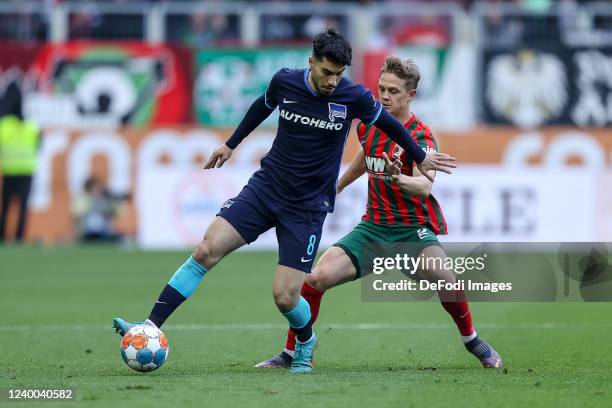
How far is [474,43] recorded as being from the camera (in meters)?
21.4

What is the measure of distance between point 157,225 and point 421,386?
509 inches

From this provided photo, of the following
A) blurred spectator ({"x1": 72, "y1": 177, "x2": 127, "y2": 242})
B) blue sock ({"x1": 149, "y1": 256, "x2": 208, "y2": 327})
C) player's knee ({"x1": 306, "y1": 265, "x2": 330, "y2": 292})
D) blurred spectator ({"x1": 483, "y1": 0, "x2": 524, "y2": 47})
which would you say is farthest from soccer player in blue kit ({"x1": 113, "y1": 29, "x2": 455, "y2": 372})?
blurred spectator ({"x1": 483, "y1": 0, "x2": 524, "y2": 47})

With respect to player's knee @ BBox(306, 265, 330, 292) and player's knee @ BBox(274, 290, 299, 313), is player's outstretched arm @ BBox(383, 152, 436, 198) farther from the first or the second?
player's knee @ BBox(274, 290, 299, 313)

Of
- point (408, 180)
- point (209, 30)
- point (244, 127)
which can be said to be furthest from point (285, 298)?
point (209, 30)

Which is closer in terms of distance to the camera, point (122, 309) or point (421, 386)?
point (421, 386)

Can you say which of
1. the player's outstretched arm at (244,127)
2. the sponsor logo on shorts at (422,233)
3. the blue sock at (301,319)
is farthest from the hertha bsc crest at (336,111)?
the blue sock at (301,319)

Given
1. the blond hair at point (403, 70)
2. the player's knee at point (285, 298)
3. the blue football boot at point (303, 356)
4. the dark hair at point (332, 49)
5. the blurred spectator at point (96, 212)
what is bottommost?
the blurred spectator at point (96, 212)

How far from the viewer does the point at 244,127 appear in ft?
26.5

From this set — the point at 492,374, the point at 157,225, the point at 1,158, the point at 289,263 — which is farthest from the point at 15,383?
the point at 1,158

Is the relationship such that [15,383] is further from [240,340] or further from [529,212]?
[529,212]

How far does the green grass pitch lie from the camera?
6.68 meters

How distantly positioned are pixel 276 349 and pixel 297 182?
1839mm

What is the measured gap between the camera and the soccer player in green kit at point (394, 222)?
815 centimetres

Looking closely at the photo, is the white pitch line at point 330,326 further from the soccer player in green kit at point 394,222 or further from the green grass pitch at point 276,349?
the soccer player in green kit at point 394,222
